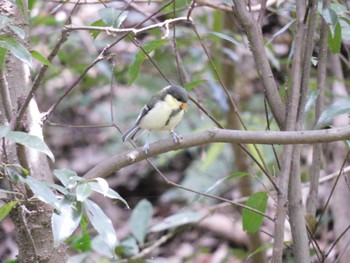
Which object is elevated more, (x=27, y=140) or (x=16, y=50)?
(x=16, y=50)

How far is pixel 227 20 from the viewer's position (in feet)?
11.0

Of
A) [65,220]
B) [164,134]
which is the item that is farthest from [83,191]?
[164,134]

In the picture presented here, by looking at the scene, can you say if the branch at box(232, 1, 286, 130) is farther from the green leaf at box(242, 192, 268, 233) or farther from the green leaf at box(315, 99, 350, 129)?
the green leaf at box(242, 192, 268, 233)

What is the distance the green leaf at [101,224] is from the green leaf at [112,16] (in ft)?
1.47

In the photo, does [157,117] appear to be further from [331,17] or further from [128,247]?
[331,17]

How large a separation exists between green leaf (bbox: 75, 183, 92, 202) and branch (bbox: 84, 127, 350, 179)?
0.86ft

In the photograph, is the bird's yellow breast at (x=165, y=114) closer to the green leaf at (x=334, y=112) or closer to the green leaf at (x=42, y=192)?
the green leaf at (x=334, y=112)

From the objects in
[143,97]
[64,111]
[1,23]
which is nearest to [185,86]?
[1,23]

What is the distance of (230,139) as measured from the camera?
56.0 inches

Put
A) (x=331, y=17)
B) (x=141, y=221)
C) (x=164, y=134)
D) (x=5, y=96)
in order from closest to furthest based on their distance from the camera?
(x=5, y=96)
(x=331, y=17)
(x=141, y=221)
(x=164, y=134)

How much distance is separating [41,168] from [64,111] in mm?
3178

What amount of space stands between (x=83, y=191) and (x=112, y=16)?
0.51 meters

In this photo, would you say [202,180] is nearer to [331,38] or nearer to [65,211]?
[331,38]

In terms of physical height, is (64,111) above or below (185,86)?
below
